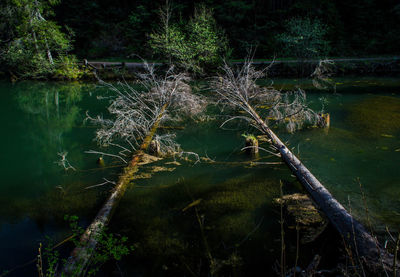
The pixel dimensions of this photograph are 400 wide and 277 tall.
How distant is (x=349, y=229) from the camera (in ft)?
11.1

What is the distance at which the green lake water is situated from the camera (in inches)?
145

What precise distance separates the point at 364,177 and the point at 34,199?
649 cm

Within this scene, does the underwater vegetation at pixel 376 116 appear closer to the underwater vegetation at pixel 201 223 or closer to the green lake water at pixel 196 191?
the green lake water at pixel 196 191

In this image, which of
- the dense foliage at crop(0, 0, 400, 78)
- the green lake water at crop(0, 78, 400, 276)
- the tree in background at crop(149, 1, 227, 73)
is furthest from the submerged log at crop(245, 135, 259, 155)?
the tree in background at crop(149, 1, 227, 73)

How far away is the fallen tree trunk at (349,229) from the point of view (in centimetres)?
271

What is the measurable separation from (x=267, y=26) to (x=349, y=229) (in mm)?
26264

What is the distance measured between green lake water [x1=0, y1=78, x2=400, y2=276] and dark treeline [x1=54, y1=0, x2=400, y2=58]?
697 inches

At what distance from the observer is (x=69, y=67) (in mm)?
20219

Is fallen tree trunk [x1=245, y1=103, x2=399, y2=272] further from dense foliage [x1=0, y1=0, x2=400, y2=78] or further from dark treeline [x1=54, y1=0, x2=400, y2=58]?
dark treeline [x1=54, y1=0, x2=400, y2=58]

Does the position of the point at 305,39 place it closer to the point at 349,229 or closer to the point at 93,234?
the point at 349,229

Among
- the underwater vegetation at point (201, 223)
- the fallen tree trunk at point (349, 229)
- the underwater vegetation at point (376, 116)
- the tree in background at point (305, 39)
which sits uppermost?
the tree in background at point (305, 39)

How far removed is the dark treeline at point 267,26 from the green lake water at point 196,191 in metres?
17.7

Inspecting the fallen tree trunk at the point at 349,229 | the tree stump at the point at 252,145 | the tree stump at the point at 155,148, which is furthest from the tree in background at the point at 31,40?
the fallen tree trunk at the point at 349,229

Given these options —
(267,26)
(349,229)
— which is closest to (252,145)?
(349,229)
